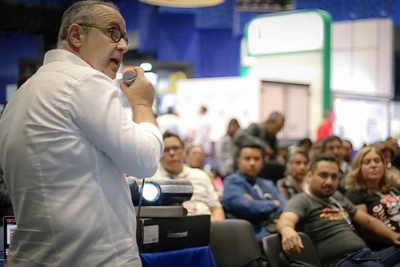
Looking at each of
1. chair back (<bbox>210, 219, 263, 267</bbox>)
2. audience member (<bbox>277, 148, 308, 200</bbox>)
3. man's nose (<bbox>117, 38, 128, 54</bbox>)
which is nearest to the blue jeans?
chair back (<bbox>210, 219, 263, 267</bbox>)

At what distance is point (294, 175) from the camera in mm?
5914

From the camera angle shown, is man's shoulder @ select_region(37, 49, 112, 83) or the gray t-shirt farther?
the gray t-shirt

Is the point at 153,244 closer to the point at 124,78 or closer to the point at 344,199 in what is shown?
the point at 124,78

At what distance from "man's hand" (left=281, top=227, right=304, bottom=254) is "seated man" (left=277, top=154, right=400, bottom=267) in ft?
0.25

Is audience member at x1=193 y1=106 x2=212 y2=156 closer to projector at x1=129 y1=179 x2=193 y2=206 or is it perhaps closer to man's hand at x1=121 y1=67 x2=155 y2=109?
projector at x1=129 y1=179 x2=193 y2=206

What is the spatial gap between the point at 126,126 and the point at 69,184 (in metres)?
0.21

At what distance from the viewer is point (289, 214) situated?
13.4 ft

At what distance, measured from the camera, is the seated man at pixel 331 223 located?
413 centimetres

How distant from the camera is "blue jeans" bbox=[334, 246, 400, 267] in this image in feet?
13.4

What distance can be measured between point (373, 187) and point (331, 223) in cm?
72

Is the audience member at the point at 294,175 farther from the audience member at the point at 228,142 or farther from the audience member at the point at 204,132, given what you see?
the audience member at the point at 204,132

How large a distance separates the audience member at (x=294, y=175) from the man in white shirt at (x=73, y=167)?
4137mm

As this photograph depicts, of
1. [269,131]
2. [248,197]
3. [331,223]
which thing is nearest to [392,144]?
[269,131]

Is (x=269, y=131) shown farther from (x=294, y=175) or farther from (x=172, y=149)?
(x=172, y=149)
